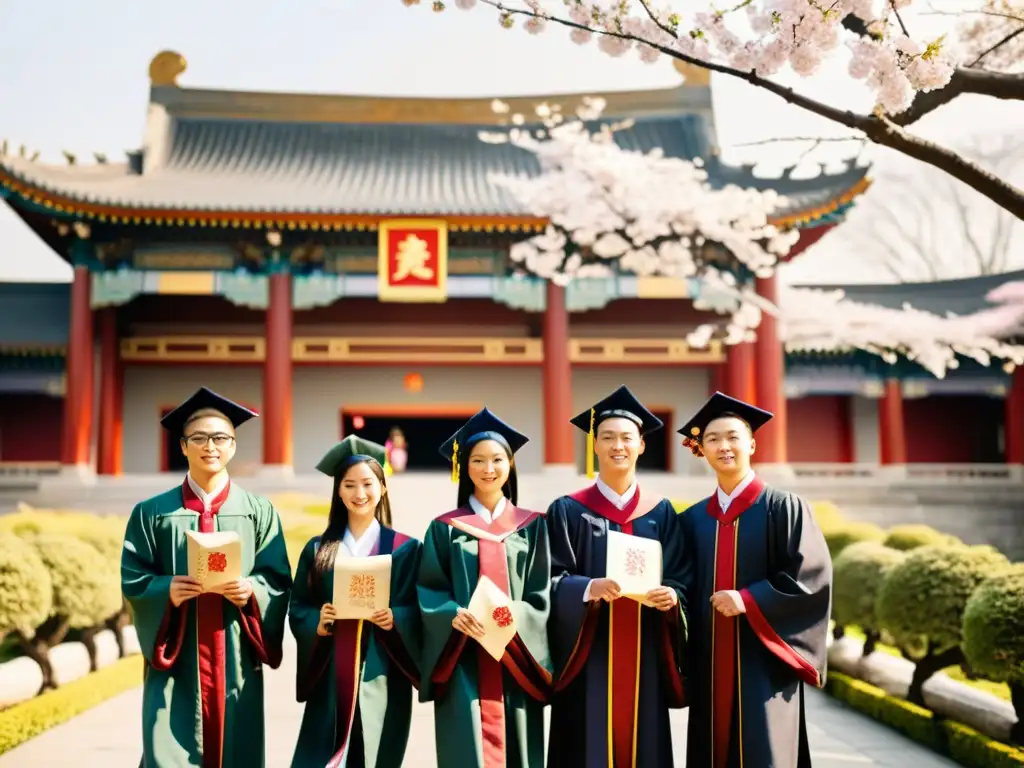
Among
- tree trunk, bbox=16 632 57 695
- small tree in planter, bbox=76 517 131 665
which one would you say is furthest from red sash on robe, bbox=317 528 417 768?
small tree in planter, bbox=76 517 131 665

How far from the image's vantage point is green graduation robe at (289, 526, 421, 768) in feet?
12.6

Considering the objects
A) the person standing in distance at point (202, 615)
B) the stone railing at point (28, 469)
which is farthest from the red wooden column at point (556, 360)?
the person standing in distance at point (202, 615)

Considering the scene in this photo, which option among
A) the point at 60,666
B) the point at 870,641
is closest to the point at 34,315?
the point at 60,666

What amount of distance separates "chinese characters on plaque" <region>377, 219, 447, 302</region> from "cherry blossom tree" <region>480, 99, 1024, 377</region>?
1408 mm

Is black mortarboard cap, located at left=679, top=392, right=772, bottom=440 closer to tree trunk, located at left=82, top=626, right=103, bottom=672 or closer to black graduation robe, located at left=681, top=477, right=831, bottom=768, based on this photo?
black graduation robe, located at left=681, top=477, right=831, bottom=768

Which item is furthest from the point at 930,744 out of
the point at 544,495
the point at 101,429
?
Answer: the point at 101,429

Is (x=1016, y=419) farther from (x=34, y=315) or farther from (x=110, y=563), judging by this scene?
(x=34, y=315)

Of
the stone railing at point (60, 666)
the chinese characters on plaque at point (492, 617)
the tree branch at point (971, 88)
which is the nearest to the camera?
the chinese characters on plaque at point (492, 617)

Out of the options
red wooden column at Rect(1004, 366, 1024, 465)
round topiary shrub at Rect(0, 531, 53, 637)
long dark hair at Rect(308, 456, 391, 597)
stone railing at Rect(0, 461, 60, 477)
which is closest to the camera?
long dark hair at Rect(308, 456, 391, 597)

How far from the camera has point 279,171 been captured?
60.2 ft

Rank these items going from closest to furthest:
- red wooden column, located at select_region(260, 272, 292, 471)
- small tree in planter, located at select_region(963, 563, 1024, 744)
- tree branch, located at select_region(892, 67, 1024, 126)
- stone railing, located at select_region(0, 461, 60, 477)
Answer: tree branch, located at select_region(892, 67, 1024, 126) → small tree in planter, located at select_region(963, 563, 1024, 744) → stone railing, located at select_region(0, 461, 60, 477) → red wooden column, located at select_region(260, 272, 292, 471)

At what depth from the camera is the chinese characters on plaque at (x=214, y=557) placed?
12.1 feet

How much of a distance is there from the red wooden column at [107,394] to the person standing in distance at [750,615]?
50.4 ft

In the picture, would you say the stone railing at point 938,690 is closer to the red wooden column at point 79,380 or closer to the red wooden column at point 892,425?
the red wooden column at point 892,425
